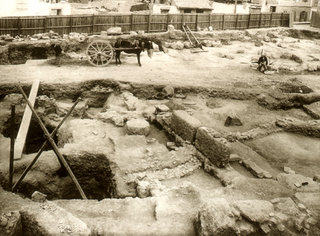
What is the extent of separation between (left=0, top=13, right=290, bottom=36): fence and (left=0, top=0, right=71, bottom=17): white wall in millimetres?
2360

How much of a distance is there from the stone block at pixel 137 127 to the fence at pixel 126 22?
9593 mm

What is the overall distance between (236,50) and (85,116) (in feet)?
38.2

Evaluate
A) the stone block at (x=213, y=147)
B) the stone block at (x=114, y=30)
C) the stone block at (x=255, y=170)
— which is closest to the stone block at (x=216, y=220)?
the stone block at (x=213, y=147)

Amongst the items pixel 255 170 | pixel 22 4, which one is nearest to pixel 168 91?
pixel 255 170

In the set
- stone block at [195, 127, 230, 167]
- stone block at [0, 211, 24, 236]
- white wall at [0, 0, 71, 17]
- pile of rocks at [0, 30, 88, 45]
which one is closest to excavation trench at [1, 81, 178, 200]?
stone block at [195, 127, 230, 167]

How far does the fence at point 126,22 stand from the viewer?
46.5 ft

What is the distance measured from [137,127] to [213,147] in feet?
7.33

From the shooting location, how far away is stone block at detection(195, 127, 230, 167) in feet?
20.1

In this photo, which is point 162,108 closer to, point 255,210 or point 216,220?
point 255,210

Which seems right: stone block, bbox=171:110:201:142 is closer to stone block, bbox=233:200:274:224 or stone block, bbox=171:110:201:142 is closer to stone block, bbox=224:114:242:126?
stone block, bbox=224:114:242:126

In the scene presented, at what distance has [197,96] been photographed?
10.1 metres

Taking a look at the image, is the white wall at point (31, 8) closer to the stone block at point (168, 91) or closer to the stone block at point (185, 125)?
the stone block at point (168, 91)

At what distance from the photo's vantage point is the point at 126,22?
1705cm

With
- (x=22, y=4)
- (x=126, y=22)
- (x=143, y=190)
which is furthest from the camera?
(x=126, y=22)
